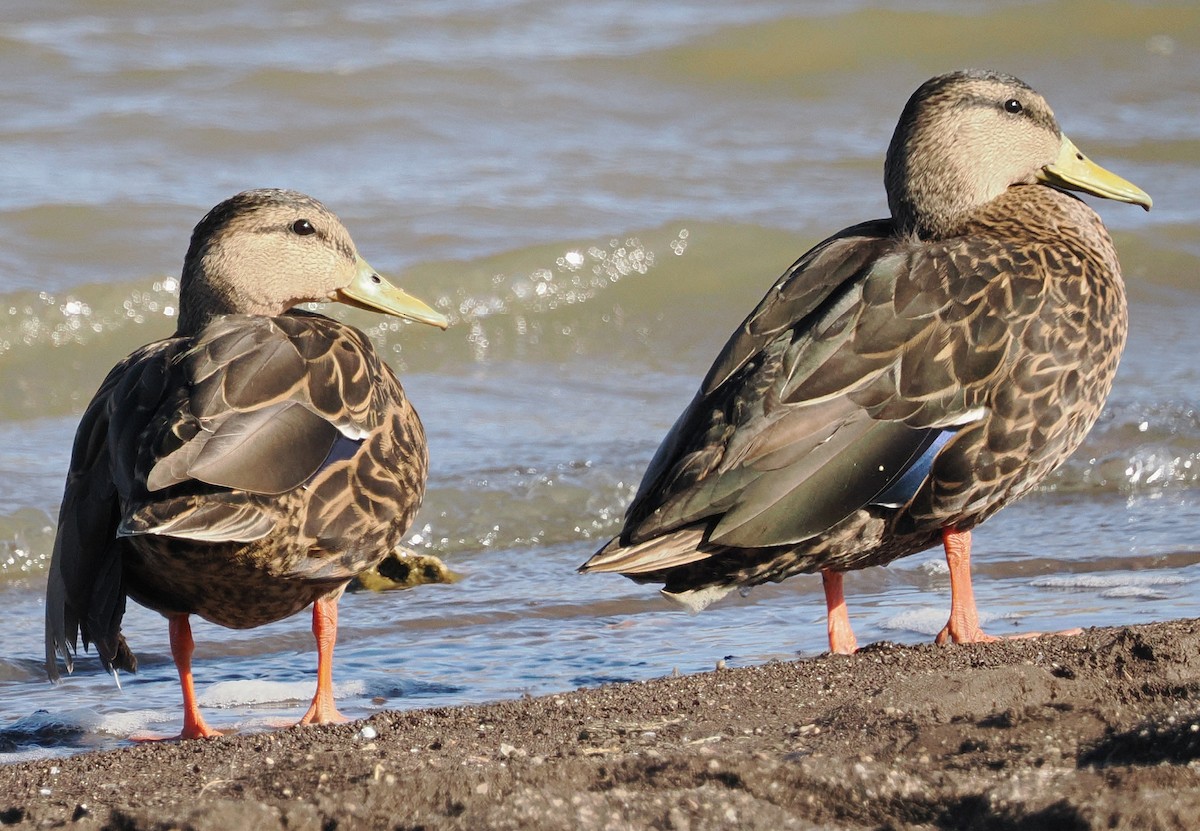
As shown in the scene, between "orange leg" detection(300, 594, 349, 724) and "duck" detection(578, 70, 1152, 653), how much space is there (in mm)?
905

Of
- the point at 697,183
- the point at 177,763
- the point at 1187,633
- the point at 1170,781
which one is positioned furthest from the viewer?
the point at 697,183

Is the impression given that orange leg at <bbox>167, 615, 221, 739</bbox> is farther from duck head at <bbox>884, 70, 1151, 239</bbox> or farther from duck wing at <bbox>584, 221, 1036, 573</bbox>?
duck head at <bbox>884, 70, 1151, 239</bbox>

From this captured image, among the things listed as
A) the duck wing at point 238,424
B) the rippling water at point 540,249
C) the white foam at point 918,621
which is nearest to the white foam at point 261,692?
the rippling water at point 540,249

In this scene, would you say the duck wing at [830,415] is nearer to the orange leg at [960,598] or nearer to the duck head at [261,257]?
the orange leg at [960,598]

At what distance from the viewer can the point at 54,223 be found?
472 inches

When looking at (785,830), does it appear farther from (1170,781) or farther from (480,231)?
(480,231)

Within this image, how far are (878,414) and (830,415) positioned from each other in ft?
0.45

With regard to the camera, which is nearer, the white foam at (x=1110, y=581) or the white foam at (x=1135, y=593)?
the white foam at (x=1135, y=593)

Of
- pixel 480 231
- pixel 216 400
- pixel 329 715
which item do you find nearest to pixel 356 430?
pixel 216 400

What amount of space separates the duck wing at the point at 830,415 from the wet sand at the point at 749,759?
437mm

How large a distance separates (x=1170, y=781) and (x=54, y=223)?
10.0m

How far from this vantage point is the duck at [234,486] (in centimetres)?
473

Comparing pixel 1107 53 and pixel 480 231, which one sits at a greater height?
pixel 1107 53

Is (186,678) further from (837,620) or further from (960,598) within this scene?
(960,598)
